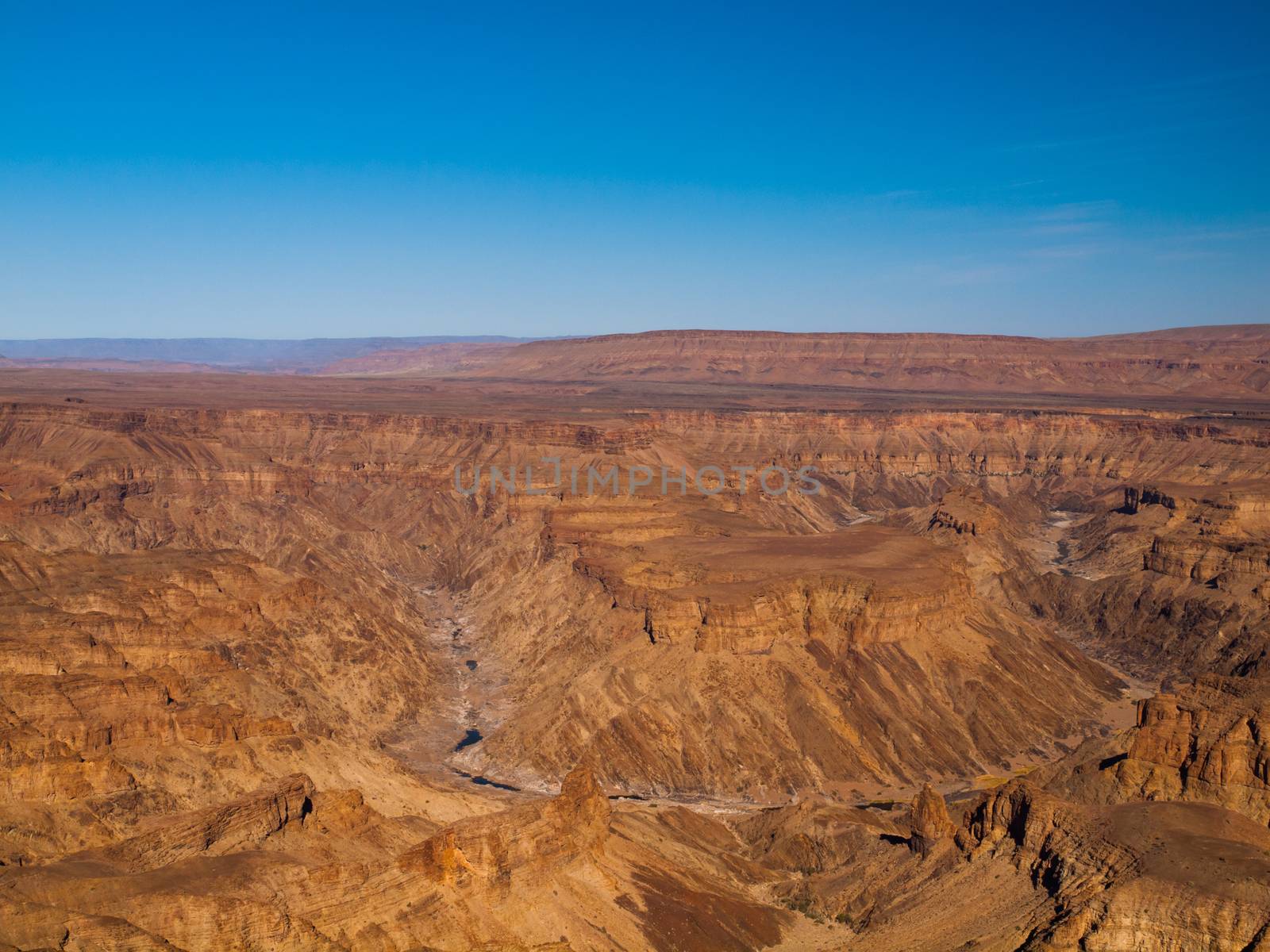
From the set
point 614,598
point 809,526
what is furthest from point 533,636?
point 809,526

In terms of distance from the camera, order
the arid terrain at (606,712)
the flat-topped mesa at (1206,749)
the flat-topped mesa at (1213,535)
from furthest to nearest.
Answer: the flat-topped mesa at (1213,535)
the flat-topped mesa at (1206,749)
the arid terrain at (606,712)

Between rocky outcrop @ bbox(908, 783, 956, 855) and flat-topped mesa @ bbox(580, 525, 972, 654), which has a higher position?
flat-topped mesa @ bbox(580, 525, 972, 654)

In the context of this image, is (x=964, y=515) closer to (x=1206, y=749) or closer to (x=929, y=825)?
(x=1206, y=749)

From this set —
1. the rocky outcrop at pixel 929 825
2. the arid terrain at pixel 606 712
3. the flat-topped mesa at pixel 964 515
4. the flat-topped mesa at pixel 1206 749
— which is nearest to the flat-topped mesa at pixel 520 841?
the arid terrain at pixel 606 712

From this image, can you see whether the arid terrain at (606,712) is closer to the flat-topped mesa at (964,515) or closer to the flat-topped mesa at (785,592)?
the flat-topped mesa at (785,592)

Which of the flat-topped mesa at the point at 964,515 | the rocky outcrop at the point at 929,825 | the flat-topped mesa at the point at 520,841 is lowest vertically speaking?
the rocky outcrop at the point at 929,825

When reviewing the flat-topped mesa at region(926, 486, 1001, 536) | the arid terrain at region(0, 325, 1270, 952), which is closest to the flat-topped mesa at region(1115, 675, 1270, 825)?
the arid terrain at region(0, 325, 1270, 952)

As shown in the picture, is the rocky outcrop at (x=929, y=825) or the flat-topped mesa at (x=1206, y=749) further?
the rocky outcrop at (x=929, y=825)

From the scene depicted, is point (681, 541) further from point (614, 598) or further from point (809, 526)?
point (809, 526)

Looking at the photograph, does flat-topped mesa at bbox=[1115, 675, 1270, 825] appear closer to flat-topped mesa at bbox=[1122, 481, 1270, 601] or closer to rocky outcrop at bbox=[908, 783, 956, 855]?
rocky outcrop at bbox=[908, 783, 956, 855]

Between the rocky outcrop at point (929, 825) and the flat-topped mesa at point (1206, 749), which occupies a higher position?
the flat-topped mesa at point (1206, 749)
